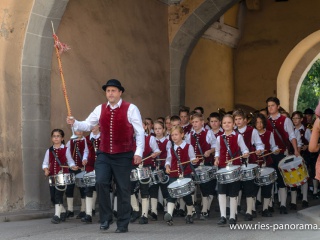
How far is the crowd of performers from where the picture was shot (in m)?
12.2

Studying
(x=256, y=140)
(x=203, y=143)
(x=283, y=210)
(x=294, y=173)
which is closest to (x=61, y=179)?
(x=203, y=143)

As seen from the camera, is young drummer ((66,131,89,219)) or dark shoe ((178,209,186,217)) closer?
young drummer ((66,131,89,219))

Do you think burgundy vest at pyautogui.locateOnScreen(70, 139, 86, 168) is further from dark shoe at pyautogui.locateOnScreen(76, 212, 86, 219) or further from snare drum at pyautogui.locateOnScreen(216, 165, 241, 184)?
snare drum at pyautogui.locateOnScreen(216, 165, 241, 184)

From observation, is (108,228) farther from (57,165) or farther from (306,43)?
(306,43)

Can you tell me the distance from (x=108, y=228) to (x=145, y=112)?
27.0 ft

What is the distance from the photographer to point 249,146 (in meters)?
13.1

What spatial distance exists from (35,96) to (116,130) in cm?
416

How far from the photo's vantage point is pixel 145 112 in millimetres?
19203

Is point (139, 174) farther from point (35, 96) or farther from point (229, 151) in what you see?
point (35, 96)

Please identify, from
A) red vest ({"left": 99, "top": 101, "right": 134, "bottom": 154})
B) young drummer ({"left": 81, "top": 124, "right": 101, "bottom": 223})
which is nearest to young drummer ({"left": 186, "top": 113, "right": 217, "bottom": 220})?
young drummer ({"left": 81, "top": 124, "right": 101, "bottom": 223})

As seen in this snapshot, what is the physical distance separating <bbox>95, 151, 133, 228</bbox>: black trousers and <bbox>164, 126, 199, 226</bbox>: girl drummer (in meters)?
1.62

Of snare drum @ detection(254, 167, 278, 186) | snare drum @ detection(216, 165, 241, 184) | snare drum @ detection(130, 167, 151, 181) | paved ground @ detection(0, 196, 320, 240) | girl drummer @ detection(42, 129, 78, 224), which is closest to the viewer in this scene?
paved ground @ detection(0, 196, 320, 240)

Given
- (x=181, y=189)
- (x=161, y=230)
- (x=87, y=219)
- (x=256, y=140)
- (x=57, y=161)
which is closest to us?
(x=161, y=230)

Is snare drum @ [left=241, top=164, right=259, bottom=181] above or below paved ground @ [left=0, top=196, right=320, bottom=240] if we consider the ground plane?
above
